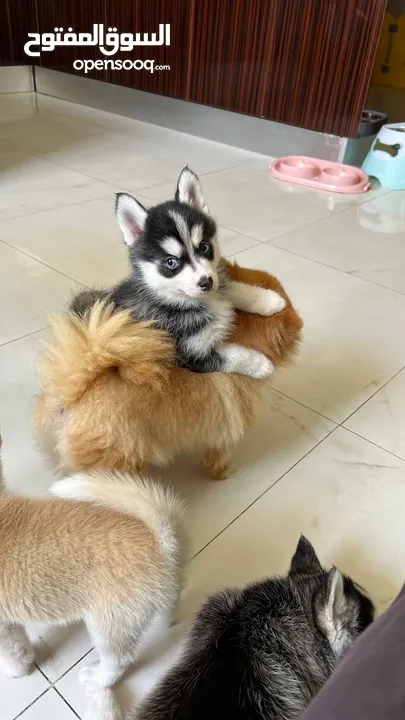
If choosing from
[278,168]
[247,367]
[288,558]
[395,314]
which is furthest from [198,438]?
[278,168]

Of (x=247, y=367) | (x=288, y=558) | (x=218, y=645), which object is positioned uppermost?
(x=247, y=367)

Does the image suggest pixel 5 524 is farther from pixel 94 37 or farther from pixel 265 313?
pixel 94 37

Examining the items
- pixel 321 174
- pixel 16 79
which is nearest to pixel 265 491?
pixel 321 174

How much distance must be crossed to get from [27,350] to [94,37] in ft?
8.46

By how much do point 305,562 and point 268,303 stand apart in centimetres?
39

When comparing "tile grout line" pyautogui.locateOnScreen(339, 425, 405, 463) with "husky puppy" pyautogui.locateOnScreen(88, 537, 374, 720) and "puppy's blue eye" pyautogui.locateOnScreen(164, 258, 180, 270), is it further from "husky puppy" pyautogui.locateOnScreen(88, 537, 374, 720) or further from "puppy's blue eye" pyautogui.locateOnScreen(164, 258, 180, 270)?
"puppy's blue eye" pyautogui.locateOnScreen(164, 258, 180, 270)

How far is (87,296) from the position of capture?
877 mm

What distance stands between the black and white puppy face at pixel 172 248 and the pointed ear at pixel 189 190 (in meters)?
0.06

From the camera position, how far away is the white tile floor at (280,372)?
89 centimetres

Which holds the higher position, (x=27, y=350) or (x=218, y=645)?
(x=218, y=645)

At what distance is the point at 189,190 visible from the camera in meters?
0.94

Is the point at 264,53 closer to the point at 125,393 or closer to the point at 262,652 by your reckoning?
the point at 125,393

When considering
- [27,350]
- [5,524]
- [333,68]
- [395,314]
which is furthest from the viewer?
[333,68]

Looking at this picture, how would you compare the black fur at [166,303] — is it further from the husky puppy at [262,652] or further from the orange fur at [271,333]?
the husky puppy at [262,652]
